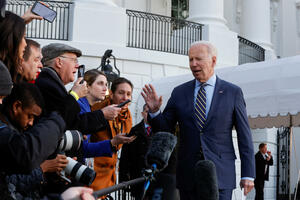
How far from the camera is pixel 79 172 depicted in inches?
110

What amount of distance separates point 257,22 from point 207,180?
1670 cm

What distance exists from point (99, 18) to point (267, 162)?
20.2 ft

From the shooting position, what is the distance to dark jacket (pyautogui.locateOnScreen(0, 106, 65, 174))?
206 centimetres

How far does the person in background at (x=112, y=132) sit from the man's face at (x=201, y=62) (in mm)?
938

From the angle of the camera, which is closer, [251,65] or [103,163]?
[103,163]

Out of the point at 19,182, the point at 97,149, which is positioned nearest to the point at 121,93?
the point at 97,149

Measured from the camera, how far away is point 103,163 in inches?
189

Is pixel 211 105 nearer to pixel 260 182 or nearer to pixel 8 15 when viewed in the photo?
pixel 8 15

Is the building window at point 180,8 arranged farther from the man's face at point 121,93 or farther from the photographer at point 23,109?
the photographer at point 23,109

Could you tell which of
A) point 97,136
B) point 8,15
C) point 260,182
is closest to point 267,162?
point 260,182

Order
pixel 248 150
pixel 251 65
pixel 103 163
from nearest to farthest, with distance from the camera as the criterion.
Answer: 1. pixel 248 150
2. pixel 103 163
3. pixel 251 65

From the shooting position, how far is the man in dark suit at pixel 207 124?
3.83 metres

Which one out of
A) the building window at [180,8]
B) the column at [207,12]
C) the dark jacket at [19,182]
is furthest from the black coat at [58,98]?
the building window at [180,8]

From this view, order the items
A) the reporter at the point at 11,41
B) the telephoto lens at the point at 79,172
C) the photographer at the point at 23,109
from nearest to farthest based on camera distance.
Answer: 1. the photographer at the point at 23,109
2. the reporter at the point at 11,41
3. the telephoto lens at the point at 79,172
